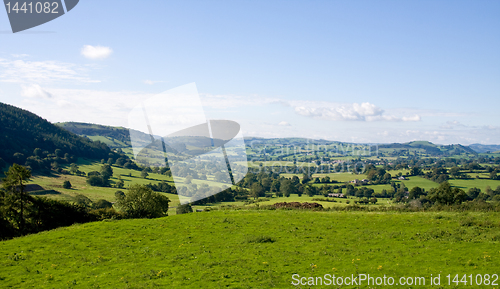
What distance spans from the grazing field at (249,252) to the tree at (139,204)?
6117mm

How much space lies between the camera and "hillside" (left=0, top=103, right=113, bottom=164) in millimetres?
138750

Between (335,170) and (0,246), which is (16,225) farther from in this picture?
(335,170)

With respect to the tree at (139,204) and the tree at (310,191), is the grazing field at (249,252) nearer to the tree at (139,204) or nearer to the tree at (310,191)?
A: the tree at (139,204)

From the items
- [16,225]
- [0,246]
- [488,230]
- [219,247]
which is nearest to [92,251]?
[0,246]

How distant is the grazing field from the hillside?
140 meters

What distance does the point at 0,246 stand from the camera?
70.2 feet

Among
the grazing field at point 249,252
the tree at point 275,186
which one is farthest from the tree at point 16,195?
the tree at point 275,186

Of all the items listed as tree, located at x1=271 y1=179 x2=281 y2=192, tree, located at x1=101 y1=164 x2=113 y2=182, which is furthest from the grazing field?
tree, located at x1=101 y1=164 x2=113 y2=182

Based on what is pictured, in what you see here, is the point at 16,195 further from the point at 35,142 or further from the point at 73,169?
the point at 35,142

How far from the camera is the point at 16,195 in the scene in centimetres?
2888

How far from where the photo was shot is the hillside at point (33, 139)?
13875 cm

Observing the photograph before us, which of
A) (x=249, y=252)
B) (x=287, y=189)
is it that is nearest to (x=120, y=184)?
(x=287, y=189)

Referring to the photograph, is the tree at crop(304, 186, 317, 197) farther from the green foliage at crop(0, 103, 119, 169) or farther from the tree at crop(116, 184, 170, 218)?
the green foliage at crop(0, 103, 119, 169)

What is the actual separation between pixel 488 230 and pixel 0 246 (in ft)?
120
